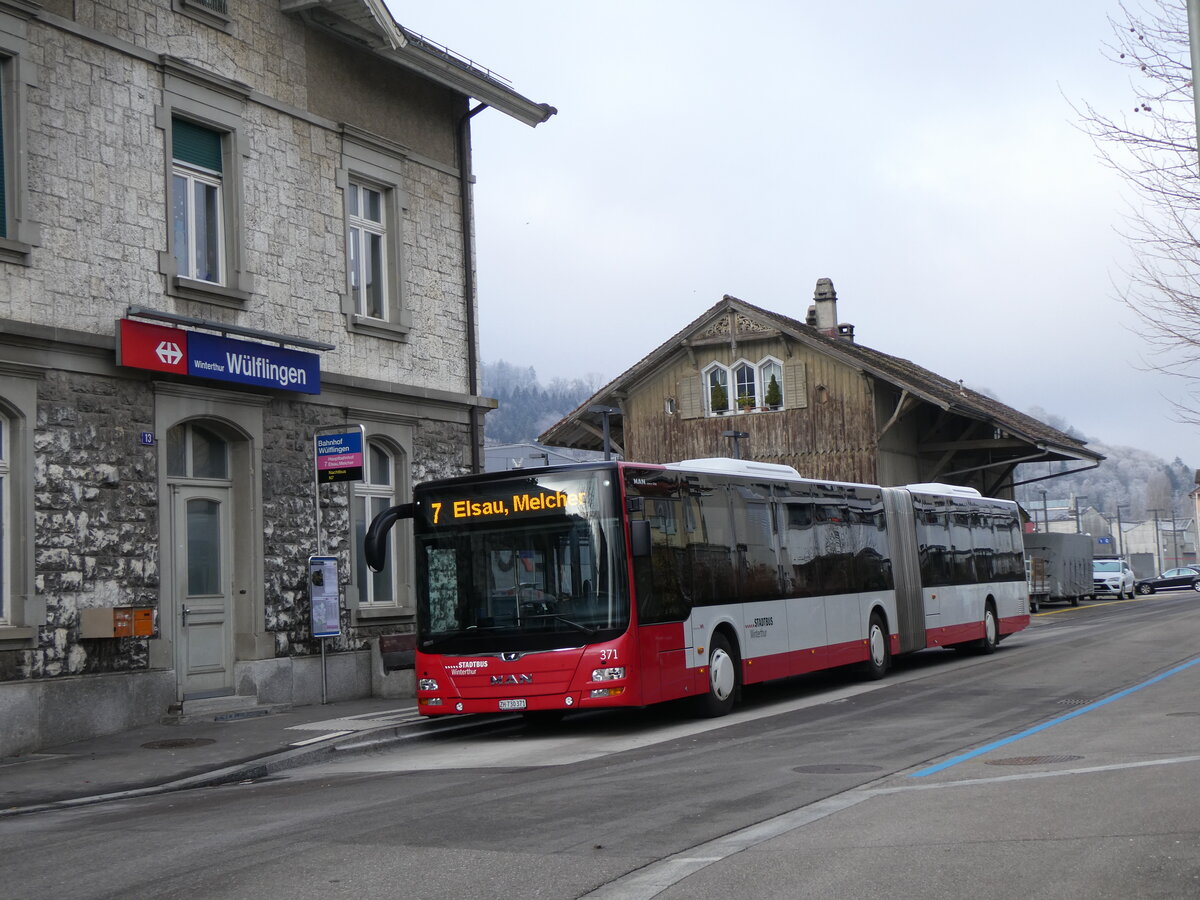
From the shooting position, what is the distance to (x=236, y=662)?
1756cm

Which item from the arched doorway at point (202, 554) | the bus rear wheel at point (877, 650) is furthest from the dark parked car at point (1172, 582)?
the arched doorway at point (202, 554)

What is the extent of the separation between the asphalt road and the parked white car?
150 ft

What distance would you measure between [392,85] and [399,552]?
685 cm

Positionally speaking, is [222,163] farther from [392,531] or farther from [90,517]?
[392,531]

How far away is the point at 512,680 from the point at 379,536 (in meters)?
2.10

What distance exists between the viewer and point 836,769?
10977 millimetres

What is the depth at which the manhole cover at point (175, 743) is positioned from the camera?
14203 mm

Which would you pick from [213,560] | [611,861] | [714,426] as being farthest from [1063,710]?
[714,426]

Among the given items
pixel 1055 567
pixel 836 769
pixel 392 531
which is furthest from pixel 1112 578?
pixel 836 769

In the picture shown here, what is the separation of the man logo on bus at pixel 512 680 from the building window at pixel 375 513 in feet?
17.6

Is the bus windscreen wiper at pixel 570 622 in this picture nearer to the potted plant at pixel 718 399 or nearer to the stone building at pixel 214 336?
the stone building at pixel 214 336

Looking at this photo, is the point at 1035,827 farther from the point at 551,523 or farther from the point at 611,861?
the point at 551,523

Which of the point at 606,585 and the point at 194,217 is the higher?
the point at 194,217

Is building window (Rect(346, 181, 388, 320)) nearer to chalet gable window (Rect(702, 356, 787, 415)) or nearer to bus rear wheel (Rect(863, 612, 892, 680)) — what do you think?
bus rear wheel (Rect(863, 612, 892, 680))
